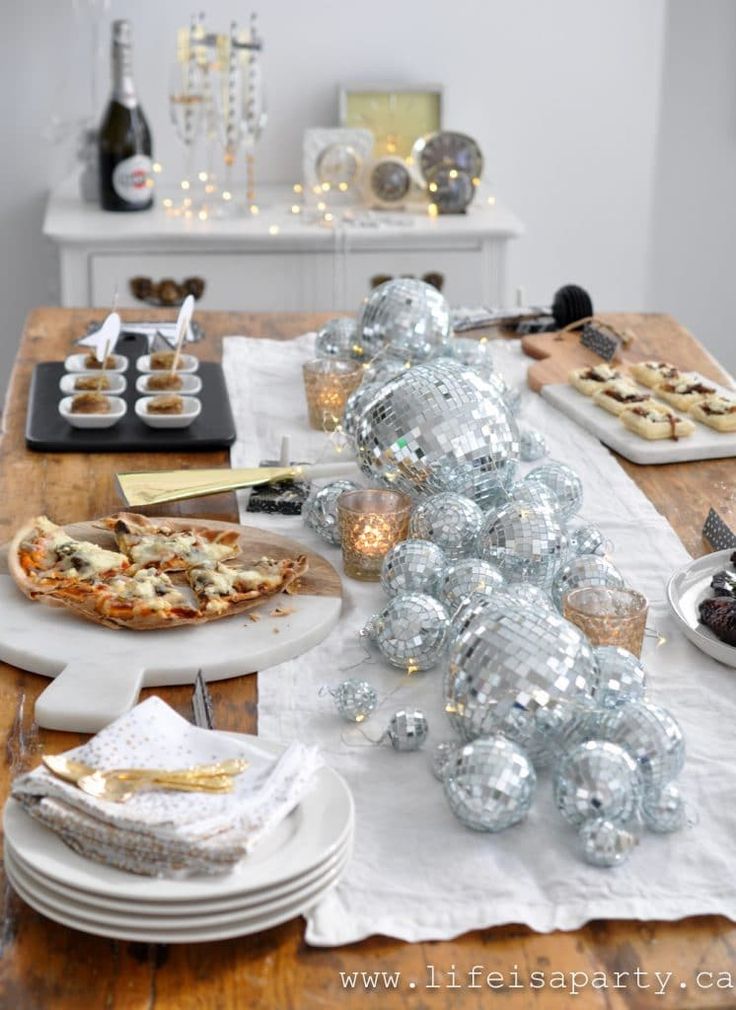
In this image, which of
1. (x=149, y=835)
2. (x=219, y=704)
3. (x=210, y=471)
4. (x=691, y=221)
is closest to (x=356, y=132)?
(x=691, y=221)

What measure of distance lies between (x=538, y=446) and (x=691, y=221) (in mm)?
2100

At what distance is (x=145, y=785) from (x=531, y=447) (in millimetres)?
951

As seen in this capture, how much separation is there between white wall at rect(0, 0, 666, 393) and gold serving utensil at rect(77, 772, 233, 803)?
8.60ft

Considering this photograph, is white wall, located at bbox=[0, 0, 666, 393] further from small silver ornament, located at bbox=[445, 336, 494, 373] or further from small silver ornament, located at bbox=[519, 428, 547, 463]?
small silver ornament, located at bbox=[519, 428, 547, 463]

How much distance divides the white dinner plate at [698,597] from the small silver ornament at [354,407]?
0.46m

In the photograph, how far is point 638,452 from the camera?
183 centimetres

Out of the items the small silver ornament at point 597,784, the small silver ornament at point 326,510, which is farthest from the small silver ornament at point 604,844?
the small silver ornament at point 326,510

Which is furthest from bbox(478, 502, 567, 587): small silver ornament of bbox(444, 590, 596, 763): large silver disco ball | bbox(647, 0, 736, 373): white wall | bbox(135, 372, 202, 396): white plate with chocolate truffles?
bbox(647, 0, 736, 373): white wall

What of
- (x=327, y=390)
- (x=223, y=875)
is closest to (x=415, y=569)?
(x=223, y=875)

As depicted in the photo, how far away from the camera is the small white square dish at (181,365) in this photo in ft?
6.52

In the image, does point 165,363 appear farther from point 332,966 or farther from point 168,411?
point 332,966

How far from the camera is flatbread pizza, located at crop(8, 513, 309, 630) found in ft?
4.29

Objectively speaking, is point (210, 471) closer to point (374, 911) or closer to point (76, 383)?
point (76, 383)

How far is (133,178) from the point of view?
3.09m
